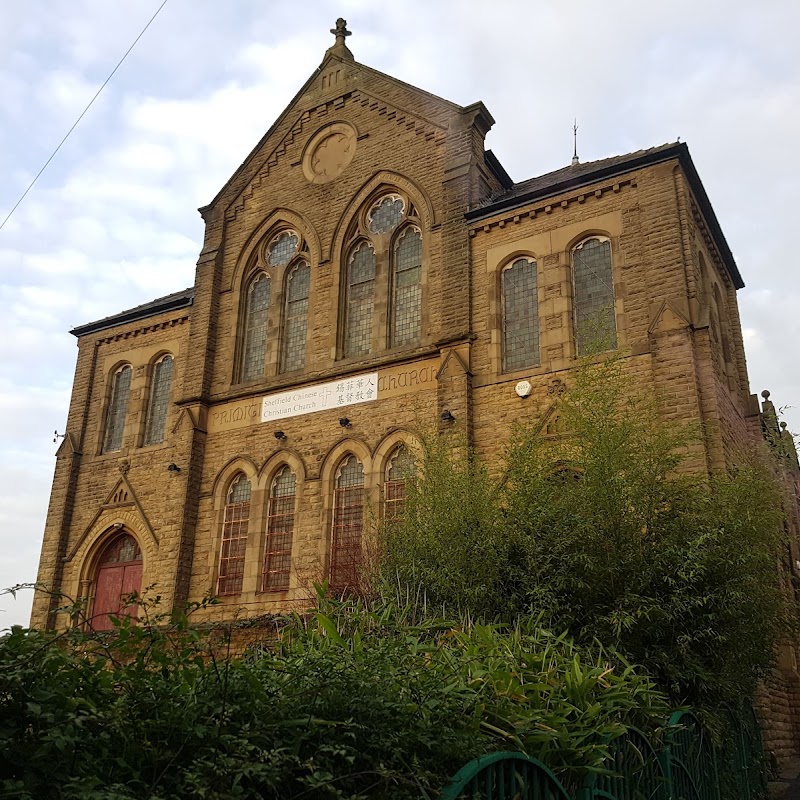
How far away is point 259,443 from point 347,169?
7.42 meters

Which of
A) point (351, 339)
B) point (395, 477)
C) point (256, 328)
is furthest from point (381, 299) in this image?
point (395, 477)

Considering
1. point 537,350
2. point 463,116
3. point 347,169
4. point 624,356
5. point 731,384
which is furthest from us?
point 347,169

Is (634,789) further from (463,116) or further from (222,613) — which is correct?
(463,116)

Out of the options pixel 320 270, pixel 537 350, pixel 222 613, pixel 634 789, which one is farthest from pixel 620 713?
pixel 320 270

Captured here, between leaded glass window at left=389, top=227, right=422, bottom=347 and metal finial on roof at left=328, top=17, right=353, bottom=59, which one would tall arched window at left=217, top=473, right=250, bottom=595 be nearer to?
leaded glass window at left=389, top=227, right=422, bottom=347

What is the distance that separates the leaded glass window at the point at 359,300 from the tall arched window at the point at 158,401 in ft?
20.0

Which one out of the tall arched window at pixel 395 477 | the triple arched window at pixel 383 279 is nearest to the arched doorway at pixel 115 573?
the tall arched window at pixel 395 477

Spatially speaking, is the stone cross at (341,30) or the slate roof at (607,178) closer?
the slate roof at (607,178)

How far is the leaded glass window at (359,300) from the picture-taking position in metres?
19.8

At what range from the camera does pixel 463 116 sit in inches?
771

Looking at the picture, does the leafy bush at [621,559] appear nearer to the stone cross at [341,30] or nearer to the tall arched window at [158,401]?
the tall arched window at [158,401]

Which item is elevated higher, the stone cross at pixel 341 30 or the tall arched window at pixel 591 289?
the stone cross at pixel 341 30

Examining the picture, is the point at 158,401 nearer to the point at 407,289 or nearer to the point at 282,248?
the point at 282,248

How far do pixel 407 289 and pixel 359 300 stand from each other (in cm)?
137
